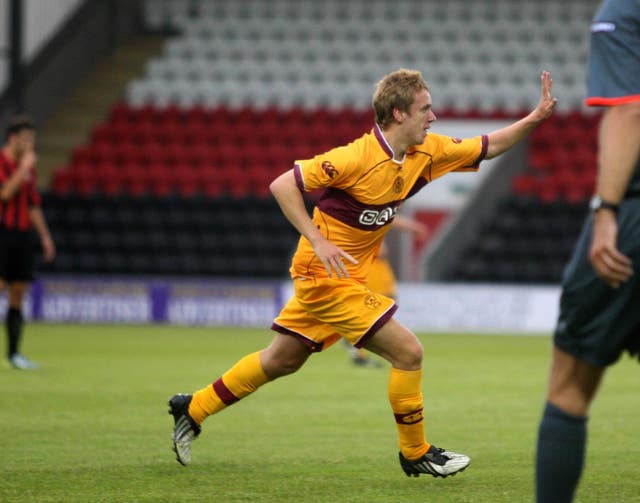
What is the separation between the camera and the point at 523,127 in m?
5.99

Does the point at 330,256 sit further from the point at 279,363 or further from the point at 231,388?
the point at 231,388

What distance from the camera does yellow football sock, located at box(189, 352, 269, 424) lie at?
613 centimetres

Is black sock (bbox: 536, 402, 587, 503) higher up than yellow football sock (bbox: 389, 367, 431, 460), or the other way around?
black sock (bbox: 536, 402, 587, 503)

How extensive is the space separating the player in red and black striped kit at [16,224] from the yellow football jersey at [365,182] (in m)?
5.90

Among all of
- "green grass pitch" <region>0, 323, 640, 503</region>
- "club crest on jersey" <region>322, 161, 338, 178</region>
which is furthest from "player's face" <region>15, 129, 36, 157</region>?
"club crest on jersey" <region>322, 161, 338, 178</region>

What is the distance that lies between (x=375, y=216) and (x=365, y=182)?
22 cm

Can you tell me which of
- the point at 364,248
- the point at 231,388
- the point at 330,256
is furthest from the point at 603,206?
the point at 231,388

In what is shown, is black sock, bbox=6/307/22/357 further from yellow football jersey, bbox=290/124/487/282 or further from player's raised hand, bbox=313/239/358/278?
player's raised hand, bbox=313/239/358/278

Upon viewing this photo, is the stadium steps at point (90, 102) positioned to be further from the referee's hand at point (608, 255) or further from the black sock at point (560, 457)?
the referee's hand at point (608, 255)

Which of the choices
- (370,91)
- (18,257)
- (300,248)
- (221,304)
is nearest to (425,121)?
(300,248)

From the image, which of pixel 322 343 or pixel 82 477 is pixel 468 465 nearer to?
pixel 322 343

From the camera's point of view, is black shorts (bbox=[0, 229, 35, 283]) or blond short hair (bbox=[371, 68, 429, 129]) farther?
black shorts (bbox=[0, 229, 35, 283])

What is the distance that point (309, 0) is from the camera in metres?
27.9

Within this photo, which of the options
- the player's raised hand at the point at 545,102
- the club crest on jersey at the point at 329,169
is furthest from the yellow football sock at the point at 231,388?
the player's raised hand at the point at 545,102
